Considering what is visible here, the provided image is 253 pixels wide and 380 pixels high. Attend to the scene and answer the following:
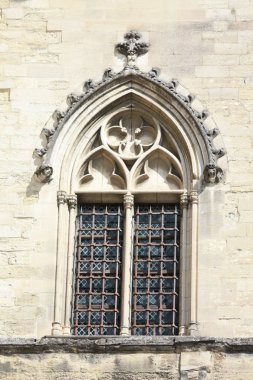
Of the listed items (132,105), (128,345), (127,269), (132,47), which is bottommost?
(128,345)

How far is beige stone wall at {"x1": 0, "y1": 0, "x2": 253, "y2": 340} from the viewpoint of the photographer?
21266 millimetres

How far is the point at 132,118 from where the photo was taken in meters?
22.5

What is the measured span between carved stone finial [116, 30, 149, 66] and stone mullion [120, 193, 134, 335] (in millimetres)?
1921

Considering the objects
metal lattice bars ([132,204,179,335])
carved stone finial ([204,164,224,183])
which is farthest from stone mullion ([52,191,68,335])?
carved stone finial ([204,164,224,183])

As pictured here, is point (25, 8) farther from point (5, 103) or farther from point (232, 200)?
point (232, 200)

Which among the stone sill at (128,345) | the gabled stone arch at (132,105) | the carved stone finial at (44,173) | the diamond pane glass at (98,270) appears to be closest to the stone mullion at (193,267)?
the gabled stone arch at (132,105)

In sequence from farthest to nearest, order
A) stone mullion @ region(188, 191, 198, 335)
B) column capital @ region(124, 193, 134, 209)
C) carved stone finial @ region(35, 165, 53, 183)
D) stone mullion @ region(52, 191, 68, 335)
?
1. column capital @ region(124, 193, 134, 209)
2. carved stone finial @ region(35, 165, 53, 183)
3. stone mullion @ region(52, 191, 68, 335)
4. stone mullion @ region(188, 191, 198, 335)

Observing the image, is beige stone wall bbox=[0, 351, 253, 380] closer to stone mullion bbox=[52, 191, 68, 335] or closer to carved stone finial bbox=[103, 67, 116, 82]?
stone mullion bbox=[52, 191, 68, 335]

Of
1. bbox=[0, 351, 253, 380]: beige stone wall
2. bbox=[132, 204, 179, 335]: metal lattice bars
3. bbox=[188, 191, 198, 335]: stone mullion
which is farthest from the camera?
bbox=[132, 204, 179, 335]: metal lattice bars

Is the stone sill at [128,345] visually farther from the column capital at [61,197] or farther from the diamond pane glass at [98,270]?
the column capital at [61,197]

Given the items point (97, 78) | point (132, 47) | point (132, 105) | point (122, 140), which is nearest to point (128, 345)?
point (122, 140)

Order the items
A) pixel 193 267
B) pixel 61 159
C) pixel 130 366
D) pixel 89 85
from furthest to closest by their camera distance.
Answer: pixel 89 85 < pixel 61 159 < pixel 193 267 < pixel 130 366

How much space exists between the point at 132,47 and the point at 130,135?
1.19 metres

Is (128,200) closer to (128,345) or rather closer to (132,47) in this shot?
(132,47)
